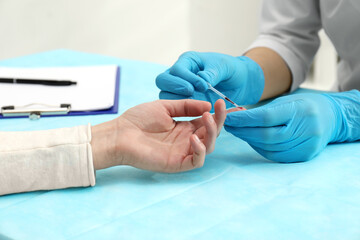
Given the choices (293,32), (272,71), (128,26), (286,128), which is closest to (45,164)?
(286,128)

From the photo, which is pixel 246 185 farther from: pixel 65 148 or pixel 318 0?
pixel 318 0

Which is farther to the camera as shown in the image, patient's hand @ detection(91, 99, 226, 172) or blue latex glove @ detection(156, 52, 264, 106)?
blue latex glove @ detection(156, 52, 264, 106)

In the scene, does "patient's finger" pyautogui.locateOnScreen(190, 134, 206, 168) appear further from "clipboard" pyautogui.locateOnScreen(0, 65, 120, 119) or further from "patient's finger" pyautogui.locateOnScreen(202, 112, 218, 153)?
→ "clipboard" pyautogui.locateOnScreen(0, 65, 120, 119)

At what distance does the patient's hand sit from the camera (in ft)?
2.60

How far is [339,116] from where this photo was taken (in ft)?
3.03

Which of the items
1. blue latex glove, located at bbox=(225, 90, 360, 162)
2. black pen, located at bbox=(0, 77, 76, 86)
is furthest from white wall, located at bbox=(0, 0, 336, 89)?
blue latex glove, located at bbox=(225, 90, 360, 162)

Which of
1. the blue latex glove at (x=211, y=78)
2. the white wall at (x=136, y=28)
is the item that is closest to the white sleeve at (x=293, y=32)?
the blue latex glove at (x=211, y=78)

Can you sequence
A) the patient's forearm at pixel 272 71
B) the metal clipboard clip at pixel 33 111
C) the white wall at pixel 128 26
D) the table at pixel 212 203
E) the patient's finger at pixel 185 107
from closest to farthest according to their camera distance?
the table at pixel 212 203 → the patient's finger at pixel 185 107 → the metal clipboard clip at pixel 33 111 → the patient's forearm at pixel 272 71 → the white wall at pixel 128 26

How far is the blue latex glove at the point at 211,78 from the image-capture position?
3.13 ft

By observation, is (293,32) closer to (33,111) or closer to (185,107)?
(185,107)

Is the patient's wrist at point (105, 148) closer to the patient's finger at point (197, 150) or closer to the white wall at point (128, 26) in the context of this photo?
the patient's finger at point (197, 150)

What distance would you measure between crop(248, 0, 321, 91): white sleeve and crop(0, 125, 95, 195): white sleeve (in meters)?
0.80

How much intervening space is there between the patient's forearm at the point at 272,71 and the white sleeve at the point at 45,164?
65 centimetres

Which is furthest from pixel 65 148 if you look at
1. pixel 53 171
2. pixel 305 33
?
pixel 305 33
